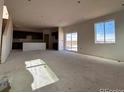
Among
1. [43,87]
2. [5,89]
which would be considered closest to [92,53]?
[43,87]

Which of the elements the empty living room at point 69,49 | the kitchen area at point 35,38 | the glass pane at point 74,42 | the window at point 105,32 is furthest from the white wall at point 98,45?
the kitchen area at point 35,38

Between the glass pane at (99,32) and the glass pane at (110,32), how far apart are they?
1.11 feet

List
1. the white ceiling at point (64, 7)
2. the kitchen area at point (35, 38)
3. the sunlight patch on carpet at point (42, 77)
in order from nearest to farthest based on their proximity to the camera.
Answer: the sunlight patch on carpet at point (42, 77) < the white ceiling at point (64, 7) < the kitchen area at point (35, 38)

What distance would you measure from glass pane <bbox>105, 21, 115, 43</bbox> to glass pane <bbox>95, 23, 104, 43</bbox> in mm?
340

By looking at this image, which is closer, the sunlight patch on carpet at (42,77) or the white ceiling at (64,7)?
the sunlight patch on carpet at (42,77)

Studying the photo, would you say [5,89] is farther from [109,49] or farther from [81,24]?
[81,24]

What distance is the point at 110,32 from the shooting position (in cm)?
628

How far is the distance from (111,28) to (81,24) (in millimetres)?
2990

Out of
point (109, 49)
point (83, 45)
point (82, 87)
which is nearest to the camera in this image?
point (82, 87)

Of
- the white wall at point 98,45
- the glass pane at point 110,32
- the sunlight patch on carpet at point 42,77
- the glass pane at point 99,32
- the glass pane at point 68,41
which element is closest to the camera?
the sunlight patch on carpet at point 42,77

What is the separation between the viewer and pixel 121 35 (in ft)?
17.9

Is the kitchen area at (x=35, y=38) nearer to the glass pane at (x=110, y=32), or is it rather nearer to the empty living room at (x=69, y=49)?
the empty living room at (x=69, y=49)

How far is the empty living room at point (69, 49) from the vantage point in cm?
248

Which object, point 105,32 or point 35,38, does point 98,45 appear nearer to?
point 105,32
